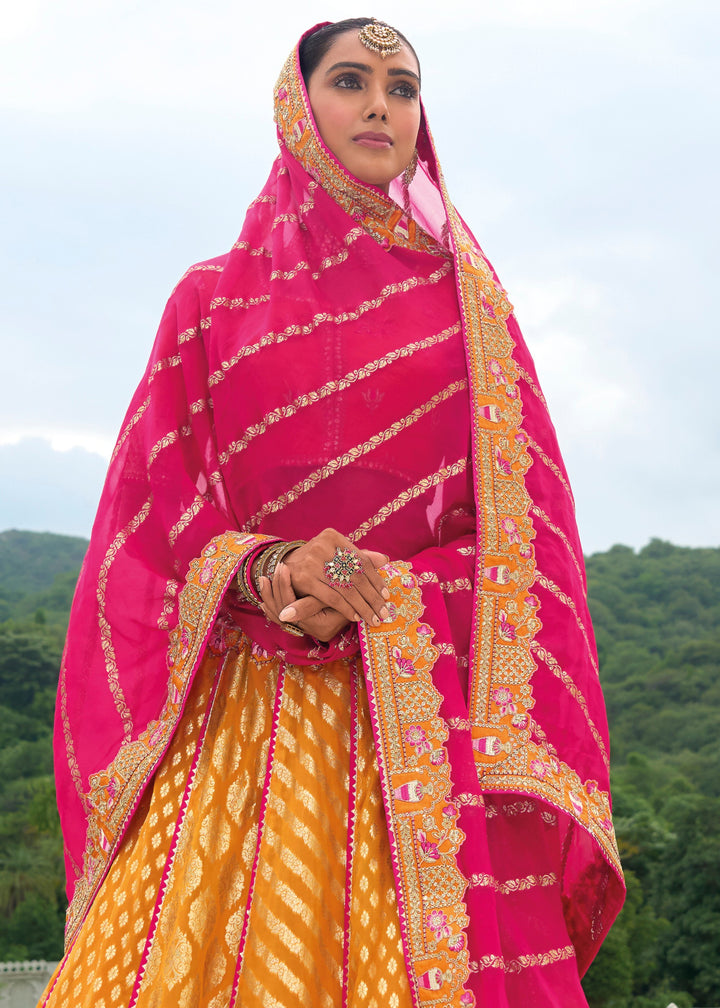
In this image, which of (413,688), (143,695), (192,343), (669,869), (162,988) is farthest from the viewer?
(669,869)

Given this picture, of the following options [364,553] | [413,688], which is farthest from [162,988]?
[364,553]

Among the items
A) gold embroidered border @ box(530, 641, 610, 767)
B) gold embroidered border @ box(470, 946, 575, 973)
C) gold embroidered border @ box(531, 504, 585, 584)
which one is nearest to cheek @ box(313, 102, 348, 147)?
gold embroidered border @ box(531, 504, 585, 584)

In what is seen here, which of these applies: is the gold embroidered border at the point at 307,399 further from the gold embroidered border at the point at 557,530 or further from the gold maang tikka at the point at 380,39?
the gold maang tikka at the point at 380,39

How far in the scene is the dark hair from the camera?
206cm

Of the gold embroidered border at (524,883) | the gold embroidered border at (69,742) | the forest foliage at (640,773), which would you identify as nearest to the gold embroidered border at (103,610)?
the gold embroidered border at (69,742)

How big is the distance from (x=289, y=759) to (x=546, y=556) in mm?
576

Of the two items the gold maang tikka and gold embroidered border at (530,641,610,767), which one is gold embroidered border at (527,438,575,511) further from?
the gold maang tikka

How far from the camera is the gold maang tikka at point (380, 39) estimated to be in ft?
6.58

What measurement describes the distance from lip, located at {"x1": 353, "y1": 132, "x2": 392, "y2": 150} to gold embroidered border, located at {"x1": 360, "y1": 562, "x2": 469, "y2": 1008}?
844 mm

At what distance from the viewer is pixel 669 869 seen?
22.0 m

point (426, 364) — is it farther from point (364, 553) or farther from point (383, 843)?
point (383, 843)

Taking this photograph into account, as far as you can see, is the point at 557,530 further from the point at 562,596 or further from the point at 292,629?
the point at 292,629

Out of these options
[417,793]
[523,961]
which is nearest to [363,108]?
[417,793]

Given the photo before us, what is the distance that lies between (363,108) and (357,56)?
0.36ft
